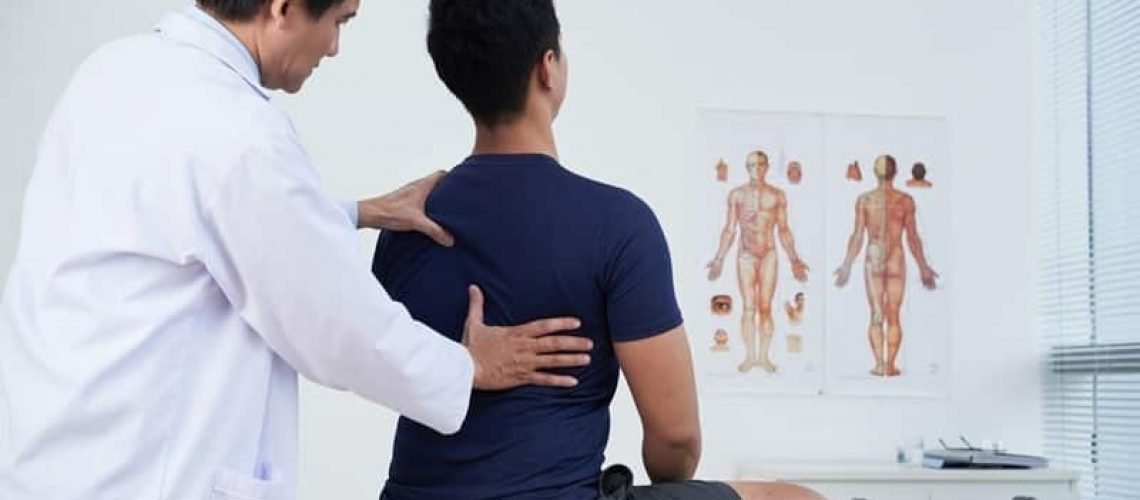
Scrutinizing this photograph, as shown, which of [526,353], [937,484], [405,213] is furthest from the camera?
[937,484]

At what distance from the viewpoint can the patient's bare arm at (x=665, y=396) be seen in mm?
1364

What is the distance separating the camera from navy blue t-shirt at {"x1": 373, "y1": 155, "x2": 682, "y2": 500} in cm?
134

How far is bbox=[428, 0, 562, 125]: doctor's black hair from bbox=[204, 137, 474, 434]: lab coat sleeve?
30 cm

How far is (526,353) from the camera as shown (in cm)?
134

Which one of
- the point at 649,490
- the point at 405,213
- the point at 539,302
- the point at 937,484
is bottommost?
the point at 937,484

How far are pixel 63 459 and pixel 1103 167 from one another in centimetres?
311

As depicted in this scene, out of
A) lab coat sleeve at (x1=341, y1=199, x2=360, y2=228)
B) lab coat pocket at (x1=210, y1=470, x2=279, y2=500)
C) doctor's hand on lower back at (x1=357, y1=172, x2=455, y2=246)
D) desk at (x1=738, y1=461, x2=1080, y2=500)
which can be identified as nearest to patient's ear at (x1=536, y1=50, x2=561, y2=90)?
doctor's hand on lower back at (x1=357, y1=172, x2=455, y2=246)

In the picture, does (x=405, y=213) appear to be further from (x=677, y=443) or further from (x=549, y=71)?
(x=677, y=443)

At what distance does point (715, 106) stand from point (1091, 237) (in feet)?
3.79

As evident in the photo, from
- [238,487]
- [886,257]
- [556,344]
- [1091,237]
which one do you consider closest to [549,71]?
[556,344]

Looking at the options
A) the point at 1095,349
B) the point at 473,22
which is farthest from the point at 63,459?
the point at 1095,349

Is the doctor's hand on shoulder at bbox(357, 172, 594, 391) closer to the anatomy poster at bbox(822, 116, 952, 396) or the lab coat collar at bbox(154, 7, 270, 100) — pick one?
the lab coat collar at bbox(154, 7, 270, 100)

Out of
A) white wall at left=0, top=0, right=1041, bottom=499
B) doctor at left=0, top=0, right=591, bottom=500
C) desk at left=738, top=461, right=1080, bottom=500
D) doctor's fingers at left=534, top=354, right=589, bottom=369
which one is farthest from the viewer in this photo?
white wall at left=0, top=0, right=1041, bottom=499

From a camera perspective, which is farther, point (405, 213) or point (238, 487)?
point (405, 213)
